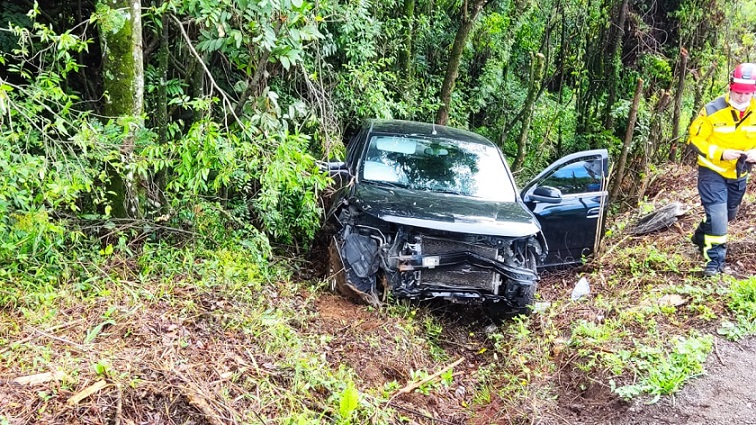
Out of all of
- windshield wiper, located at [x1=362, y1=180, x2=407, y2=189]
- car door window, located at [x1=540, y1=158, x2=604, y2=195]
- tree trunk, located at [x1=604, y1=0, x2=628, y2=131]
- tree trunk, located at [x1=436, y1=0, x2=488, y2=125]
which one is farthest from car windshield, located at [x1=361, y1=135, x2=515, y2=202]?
tree trunk, located at [x1=604, y1=0, x2=628, y2=131]

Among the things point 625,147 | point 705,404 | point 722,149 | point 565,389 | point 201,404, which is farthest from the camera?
point 625,147

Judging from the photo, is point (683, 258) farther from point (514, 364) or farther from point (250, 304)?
point (250, 304)

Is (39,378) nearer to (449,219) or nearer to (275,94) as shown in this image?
(275,94)

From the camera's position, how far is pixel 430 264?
4.45 m

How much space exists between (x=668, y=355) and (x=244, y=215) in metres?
3.92

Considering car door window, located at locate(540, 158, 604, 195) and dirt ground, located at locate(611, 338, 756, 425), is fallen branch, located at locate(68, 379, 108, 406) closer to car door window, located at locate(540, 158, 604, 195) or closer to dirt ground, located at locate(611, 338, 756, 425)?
dirt ground, located at locate(611, 338, 756, 425)

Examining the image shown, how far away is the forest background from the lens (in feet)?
12.1

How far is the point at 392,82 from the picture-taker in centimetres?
879

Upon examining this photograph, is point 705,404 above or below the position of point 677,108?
below

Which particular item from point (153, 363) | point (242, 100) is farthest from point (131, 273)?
point (242, 100)

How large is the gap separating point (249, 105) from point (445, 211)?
1895 millimetres

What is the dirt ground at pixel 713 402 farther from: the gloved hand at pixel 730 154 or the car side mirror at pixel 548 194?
the car side mirror at pixel 548 194

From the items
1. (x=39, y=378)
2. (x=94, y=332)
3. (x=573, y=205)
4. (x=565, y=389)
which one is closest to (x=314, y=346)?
(x=94, y=332)

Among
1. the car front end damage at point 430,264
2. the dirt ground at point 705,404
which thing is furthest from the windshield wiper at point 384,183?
the dirt ground at point 705,404
